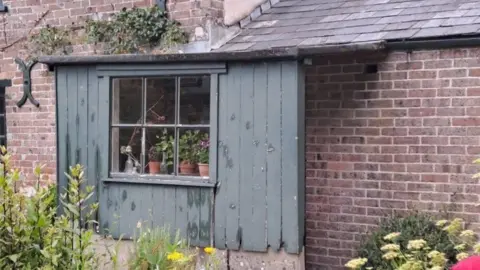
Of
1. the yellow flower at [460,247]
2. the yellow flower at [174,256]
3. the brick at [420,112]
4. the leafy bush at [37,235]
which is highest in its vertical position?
the brick at [420,112]

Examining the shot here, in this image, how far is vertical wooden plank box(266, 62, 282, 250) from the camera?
603 centimetres

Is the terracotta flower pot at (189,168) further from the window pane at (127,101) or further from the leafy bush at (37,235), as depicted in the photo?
the leafy bush at (37,235)

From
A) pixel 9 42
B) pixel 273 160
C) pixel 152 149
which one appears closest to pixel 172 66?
pixel 152 149

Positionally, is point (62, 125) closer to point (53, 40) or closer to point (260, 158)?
point (53, 40)

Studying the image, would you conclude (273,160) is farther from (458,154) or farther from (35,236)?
(35,236)

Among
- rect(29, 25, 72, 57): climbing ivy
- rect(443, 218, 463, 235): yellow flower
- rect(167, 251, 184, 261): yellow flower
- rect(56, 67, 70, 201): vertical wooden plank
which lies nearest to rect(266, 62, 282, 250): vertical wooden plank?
rect(167, 251, 184, 261): yellow flower

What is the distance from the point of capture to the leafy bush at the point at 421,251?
5.43 metres

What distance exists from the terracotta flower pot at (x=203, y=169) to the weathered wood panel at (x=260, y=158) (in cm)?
22

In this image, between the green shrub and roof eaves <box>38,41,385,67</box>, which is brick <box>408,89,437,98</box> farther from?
the green shrub

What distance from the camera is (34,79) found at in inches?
347

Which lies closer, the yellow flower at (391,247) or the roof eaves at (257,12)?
the yellow flower at (391,247)

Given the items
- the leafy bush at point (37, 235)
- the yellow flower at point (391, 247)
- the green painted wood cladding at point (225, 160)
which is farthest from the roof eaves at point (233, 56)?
the leafy bush at point (37, 235)

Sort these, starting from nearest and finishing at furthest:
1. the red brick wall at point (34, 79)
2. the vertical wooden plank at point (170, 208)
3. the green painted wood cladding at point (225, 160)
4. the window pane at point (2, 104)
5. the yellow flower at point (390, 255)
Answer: the yellow flower at point (390, 255), the green painted wood cladding at point (225, 160), the vertical wooden plank at point (170, 208), the red brick wall at point (34, 79), the window pane at point (2, 104)

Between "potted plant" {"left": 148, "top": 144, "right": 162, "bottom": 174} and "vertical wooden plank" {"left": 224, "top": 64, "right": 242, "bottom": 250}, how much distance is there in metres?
0.86
